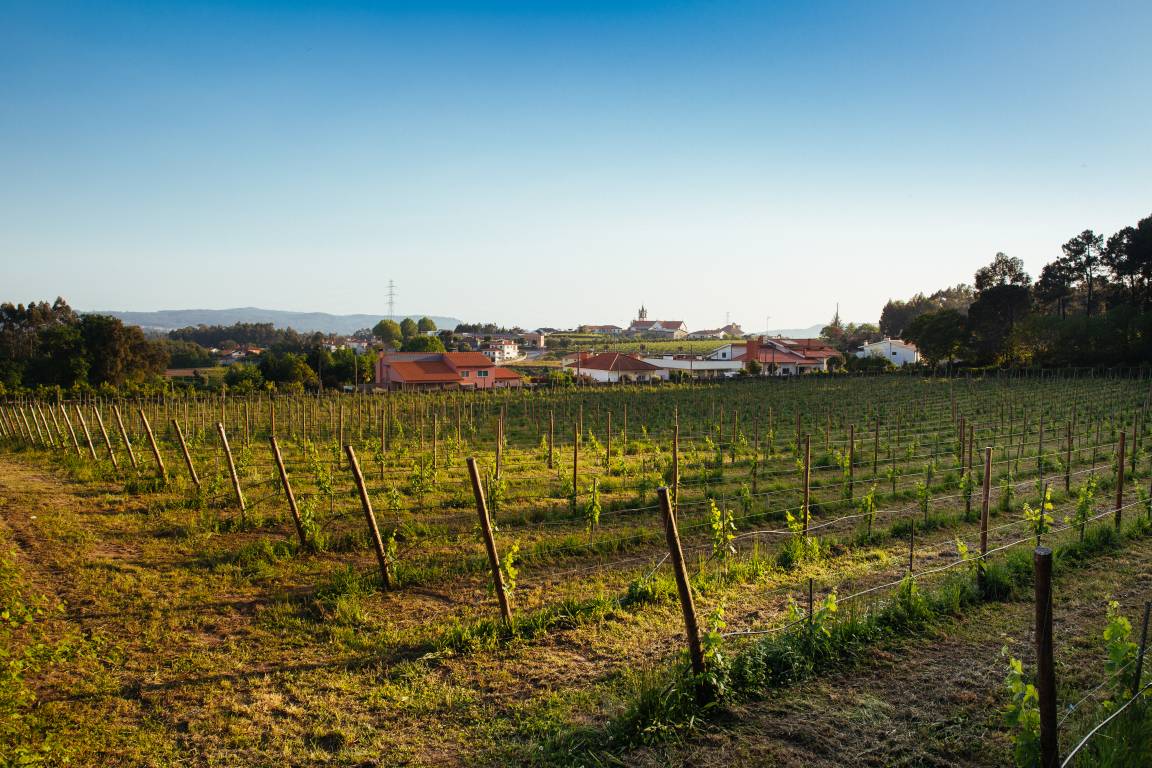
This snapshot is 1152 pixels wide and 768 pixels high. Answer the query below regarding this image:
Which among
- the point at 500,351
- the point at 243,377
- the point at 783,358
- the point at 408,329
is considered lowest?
the point at 243,377

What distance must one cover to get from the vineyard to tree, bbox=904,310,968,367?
40473mm

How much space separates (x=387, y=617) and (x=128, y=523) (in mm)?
6265

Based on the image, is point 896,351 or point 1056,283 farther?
point 896,351

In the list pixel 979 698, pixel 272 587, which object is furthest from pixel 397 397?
pixel 979 698

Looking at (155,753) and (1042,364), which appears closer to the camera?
(155,753)

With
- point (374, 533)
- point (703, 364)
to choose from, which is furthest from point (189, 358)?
point (374, 533)

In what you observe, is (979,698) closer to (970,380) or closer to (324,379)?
(970,380)

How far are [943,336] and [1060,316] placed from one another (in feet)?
24.7

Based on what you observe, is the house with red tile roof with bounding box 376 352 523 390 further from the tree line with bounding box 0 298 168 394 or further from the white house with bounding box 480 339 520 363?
the white house with bounding box 480 339 520 363

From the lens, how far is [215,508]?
448 inches

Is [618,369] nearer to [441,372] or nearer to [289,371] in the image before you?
[441,372]

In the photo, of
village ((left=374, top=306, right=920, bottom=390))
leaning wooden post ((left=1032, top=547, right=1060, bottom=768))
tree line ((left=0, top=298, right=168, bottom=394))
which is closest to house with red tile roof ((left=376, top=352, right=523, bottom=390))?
village ((left=374, top=306, right=920, bottom=390))

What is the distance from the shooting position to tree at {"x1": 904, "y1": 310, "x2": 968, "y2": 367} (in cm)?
5091

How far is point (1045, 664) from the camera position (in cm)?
349
